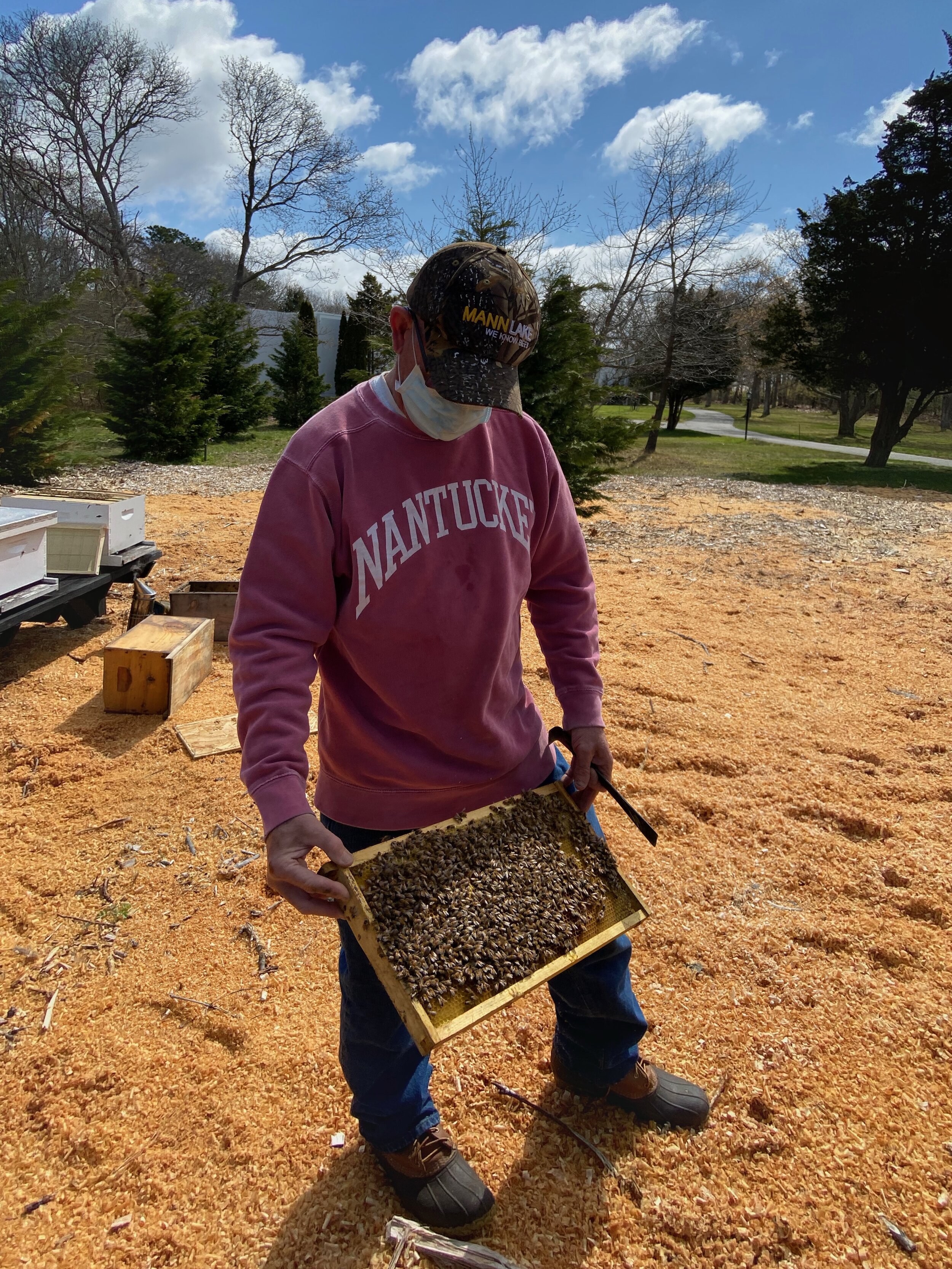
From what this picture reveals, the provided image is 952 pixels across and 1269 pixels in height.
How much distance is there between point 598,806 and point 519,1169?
2.09 m

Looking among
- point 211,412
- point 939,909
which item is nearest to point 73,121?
point 211,412

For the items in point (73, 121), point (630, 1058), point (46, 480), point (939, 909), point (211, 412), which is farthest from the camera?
point (73, 121)

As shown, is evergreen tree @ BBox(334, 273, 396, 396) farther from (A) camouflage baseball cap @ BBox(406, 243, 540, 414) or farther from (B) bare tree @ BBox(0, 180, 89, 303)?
(A) camouflage baseball cap @ BBox(406, 243, 540, 414)

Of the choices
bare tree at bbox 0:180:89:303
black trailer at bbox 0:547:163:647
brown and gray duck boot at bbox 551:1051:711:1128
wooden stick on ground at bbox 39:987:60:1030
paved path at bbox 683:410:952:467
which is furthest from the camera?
paved path at bbox 683:410:952:467

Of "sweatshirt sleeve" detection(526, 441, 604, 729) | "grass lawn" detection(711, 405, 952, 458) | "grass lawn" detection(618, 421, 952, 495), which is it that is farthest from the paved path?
"sweatshirt sleeve" detection(526, 441, 604, 729)

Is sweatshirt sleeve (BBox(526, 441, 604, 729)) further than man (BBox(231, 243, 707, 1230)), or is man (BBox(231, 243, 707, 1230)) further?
sweatshirt sleeve (BBox(526, 441, 604, 729))

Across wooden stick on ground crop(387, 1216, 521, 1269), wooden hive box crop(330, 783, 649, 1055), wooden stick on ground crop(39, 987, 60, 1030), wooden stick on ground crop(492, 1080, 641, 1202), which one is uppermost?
wooden hive box crop(330, 783, 649, 1055)

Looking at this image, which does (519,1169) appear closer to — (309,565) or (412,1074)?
(412,1074)

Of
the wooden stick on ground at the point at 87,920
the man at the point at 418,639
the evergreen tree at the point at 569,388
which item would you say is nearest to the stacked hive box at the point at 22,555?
the wooden stick on ground at the point at 87,920

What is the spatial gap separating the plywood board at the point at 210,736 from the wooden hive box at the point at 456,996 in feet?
8.94

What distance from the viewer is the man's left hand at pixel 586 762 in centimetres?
218

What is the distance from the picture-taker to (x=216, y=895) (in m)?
3.37

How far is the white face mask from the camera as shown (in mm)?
1705

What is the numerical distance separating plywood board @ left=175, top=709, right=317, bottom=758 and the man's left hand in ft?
8.33
